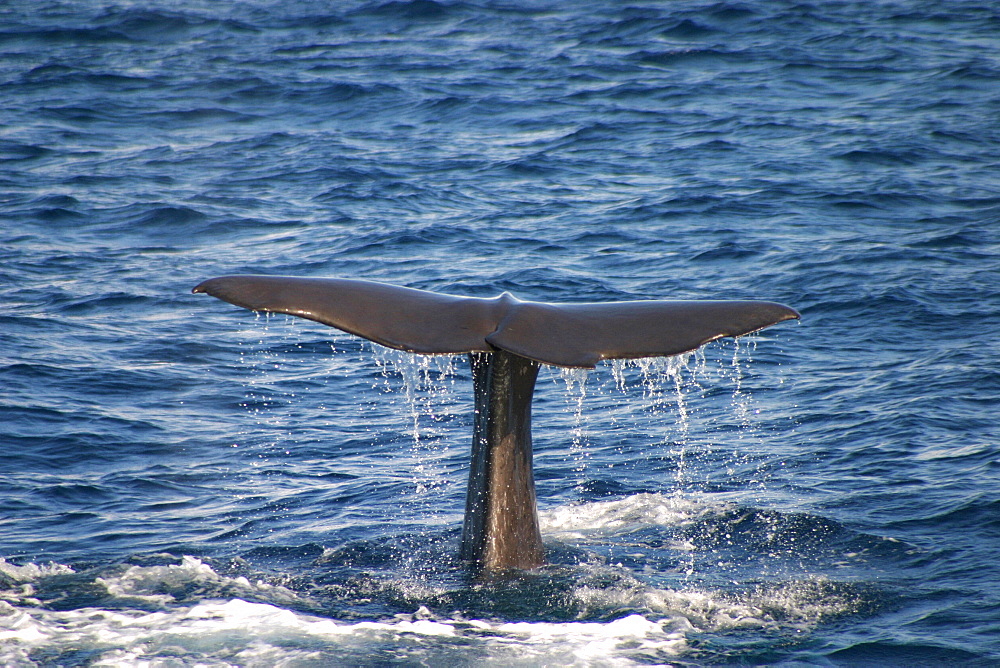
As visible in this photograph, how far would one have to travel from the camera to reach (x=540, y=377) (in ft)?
39.5

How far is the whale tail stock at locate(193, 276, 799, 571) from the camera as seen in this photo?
5441 millimetres

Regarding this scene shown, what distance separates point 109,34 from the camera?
28766 mm

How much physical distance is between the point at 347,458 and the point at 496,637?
12.6ft

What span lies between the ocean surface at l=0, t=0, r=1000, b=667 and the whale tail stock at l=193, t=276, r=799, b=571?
535mm

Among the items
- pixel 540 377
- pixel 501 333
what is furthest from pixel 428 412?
pixel 501 333

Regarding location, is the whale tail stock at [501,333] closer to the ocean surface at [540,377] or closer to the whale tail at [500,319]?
the whale tail at [500,319]

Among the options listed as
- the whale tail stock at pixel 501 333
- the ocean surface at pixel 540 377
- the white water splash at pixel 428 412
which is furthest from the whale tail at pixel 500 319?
the white water splash at pixel 428 412

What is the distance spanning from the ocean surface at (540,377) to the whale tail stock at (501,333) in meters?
0.54

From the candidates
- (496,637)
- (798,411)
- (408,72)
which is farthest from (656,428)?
(408,72)

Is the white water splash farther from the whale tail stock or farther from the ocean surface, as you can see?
the whale tail stock

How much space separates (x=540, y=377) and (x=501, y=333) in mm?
6604

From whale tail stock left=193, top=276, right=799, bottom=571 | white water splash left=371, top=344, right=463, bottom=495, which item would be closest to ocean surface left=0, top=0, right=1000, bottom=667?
white water splash left=371, top=344, right=463, bottom=495

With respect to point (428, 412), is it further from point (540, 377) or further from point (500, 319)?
point (500, 319)

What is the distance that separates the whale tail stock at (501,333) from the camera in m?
5.44
